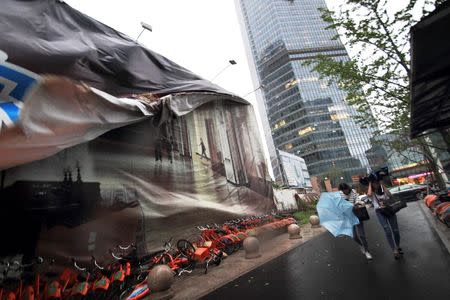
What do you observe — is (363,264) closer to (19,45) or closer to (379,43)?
(379,43)

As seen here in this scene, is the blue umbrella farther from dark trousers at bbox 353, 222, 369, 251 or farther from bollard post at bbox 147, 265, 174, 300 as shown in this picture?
bollard post at bbox 147, 265, 174, 300

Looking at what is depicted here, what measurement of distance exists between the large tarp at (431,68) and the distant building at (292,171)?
27503mm

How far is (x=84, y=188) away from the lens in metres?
7.11

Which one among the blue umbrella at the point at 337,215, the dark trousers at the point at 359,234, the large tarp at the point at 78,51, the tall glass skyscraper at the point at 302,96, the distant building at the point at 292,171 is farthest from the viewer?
the tall glass skyscraper at the point at 302,96

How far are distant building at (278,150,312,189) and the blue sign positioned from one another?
31.8 meters

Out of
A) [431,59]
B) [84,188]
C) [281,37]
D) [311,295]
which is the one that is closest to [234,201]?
[84,188]

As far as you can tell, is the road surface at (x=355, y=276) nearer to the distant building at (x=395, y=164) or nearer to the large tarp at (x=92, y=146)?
the large tarp at (x=92, y=146)

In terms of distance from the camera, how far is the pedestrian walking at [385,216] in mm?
5590

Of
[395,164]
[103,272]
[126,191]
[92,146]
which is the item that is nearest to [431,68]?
[103,272]

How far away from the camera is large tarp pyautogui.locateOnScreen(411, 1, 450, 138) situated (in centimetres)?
308

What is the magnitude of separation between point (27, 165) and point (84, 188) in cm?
149

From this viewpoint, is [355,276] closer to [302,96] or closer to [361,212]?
[361,212]

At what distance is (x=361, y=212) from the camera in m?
5.93

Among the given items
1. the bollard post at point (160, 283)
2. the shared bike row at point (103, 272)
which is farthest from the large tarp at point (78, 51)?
the bollard post at point (160, 283)
